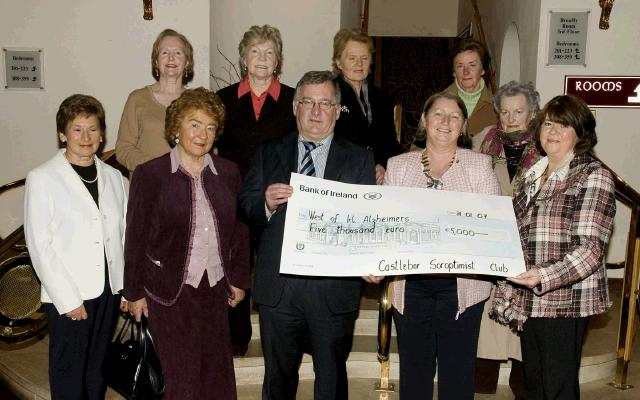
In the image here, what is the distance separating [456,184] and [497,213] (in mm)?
208

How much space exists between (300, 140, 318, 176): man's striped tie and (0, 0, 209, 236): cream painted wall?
2746mm

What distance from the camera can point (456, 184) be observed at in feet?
8.84

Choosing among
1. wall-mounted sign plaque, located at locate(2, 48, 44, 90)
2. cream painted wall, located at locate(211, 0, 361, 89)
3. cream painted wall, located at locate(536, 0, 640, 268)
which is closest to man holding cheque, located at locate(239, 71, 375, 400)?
wall-mounted sign plaque, located at locate(2, 48, 44, 90)

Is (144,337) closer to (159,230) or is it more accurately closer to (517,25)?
(159,230)

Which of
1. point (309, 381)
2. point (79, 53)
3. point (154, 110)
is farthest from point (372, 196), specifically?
point (79, 53)

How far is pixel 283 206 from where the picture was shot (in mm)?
2646

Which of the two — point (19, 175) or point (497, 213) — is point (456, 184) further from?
point (19, 175)

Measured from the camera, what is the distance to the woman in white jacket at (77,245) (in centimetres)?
272

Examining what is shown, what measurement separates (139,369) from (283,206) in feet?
3.01

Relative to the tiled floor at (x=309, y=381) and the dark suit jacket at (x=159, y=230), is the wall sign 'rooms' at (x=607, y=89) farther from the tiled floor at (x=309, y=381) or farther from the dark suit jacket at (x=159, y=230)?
the dark suit jacket at (x=159, y=230)

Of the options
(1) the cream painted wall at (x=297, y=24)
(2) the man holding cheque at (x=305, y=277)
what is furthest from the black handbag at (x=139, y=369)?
(1) the cream painted wall at (x=297, y=24)

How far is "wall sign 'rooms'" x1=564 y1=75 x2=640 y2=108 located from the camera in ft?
17.8

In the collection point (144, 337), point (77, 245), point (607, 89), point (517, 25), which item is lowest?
point (144, 337)

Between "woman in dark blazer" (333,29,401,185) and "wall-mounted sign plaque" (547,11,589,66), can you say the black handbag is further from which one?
"wall-mounted sign plaque" (547,11,589,66)
